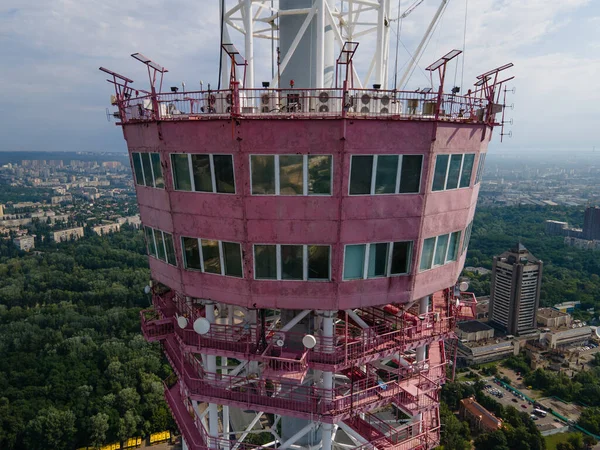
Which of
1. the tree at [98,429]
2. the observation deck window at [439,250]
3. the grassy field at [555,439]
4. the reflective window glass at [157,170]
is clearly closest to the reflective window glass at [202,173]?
the reflective window glass at [157,170]

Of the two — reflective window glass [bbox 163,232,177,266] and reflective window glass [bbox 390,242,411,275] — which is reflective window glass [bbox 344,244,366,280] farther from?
reflective window glass [bbox 163,232,177,266]

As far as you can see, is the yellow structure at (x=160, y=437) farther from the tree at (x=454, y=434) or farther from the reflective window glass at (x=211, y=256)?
the reflective window glass at (x=211, y=256)

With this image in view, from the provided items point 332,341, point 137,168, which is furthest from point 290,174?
point 137,168

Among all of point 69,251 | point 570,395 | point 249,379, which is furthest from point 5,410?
point 69,251

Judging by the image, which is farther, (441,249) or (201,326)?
(441,249)

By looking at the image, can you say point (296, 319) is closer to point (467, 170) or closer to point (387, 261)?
point (387, 261)

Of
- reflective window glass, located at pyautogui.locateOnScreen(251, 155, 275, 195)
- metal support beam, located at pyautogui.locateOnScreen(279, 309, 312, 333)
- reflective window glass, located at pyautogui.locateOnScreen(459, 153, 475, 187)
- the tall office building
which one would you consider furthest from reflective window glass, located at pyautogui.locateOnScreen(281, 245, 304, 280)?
the tall office building
